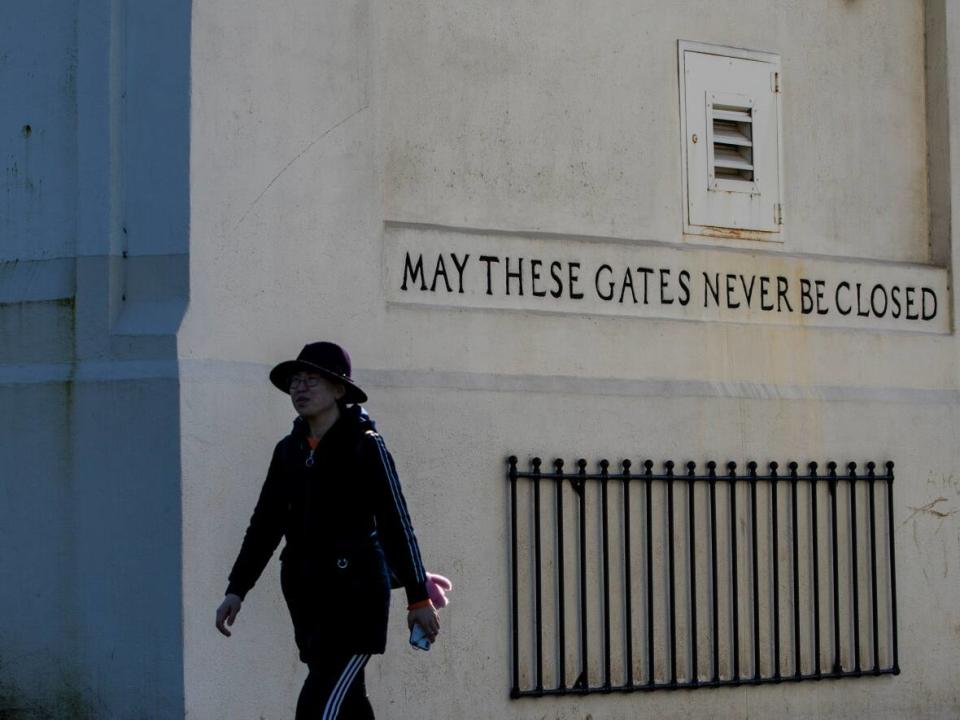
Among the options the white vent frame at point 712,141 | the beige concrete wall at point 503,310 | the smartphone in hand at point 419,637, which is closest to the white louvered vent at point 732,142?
the white vent frame at point 712,141

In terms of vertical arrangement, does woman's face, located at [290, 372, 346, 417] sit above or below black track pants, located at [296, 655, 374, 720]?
above

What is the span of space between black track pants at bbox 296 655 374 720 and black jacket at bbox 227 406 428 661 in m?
0.06

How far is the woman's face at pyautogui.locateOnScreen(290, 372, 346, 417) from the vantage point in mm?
7430

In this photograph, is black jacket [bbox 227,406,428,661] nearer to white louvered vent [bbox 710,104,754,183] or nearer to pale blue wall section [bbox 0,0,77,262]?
pale blue wall section [bbox 0,0,77,262]

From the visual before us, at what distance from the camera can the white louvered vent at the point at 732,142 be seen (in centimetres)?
1088

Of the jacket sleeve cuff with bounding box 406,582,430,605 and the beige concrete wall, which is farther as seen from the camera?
the beige concrete wall

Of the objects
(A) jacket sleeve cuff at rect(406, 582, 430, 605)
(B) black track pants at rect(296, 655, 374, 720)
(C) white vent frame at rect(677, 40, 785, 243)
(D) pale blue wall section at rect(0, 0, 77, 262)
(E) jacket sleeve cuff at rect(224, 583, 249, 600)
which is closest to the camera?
(B) black track pants at rect(296, 655, 374, 720)

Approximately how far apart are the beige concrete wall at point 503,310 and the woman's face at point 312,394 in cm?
144

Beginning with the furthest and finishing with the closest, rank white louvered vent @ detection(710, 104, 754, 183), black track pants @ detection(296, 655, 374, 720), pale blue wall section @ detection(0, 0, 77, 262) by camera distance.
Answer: white louvered vent @ detection(710, 104, 754, 183)
pale blue wall section @ detection(0, 0, 77, 262)
black track pants @ detection(296, 655, 374, 720)

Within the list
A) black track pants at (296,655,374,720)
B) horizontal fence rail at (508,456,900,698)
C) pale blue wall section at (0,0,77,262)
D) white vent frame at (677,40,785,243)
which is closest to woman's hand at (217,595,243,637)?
black track pants at (296,655,374,720)

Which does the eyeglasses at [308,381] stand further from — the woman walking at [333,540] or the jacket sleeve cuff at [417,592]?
the jacket sleeve cuff at [417,592]

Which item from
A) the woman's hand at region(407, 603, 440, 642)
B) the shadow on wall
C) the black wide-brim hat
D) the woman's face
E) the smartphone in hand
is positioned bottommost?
the shadow on wall

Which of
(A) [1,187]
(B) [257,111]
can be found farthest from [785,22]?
(A) [1,187]

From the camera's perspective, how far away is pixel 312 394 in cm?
743
